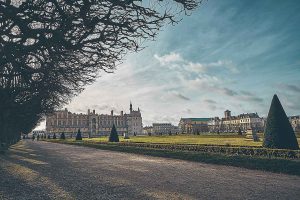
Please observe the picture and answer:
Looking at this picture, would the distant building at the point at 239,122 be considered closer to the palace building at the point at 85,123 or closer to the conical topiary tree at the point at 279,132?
the palace building at the point at 85,123

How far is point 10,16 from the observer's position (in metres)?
5.50

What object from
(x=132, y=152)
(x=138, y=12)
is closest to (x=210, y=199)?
(x=138, y=12)

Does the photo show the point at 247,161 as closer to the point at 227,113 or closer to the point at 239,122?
the point at 239,122

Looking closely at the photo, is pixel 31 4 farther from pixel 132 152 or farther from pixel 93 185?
pixel 132 152

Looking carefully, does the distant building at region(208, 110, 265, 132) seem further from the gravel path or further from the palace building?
the gravel path

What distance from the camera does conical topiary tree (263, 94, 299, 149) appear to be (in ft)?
50.4

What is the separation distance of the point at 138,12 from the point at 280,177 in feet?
25.4

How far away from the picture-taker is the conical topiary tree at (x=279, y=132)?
15.4m

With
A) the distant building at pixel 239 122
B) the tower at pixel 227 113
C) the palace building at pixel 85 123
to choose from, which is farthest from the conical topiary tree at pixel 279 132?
the tower at pixel 227 113

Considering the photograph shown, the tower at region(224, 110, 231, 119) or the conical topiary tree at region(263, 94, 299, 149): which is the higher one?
the tower at region(224, 110, 231, 119)

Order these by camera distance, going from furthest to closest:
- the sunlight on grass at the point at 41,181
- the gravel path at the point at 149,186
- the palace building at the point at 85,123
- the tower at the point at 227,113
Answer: the tower at the point at 227,113
the palace building at the point at 85,123
the sunlight on grass at the point at 41,181
the gravel path at the point at 149,186

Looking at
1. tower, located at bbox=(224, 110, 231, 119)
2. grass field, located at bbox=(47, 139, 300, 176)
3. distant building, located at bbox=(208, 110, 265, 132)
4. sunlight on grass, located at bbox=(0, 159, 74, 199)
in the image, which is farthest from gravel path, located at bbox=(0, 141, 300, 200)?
tower, located at bbox=(224, 110, 231, 119)

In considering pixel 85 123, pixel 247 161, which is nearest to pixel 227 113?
pixel 85 123

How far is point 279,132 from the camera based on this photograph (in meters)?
15.8
